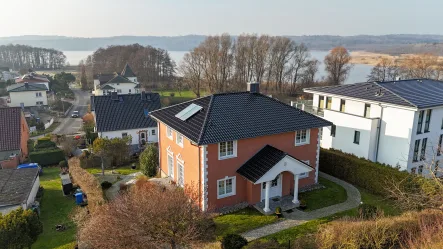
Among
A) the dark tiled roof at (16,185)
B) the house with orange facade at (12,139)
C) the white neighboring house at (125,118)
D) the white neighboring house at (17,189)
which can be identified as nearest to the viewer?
the white neighboring house at (17,189)

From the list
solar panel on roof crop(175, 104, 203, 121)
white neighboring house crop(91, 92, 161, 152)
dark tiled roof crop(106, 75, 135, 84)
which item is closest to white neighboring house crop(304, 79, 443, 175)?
solar panel on roof crop(175, 104, 203, 121)

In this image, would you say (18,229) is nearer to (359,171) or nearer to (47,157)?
(359,171)

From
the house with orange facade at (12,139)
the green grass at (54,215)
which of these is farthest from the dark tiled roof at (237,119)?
the house with orange facade at (12,139)

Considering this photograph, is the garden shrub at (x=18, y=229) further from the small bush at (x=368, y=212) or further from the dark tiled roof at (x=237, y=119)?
the small bush at (x=368, y=212)

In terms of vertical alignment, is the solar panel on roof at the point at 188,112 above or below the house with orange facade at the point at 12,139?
above

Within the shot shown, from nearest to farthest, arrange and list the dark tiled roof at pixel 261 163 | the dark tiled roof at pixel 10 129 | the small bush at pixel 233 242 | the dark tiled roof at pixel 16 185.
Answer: the small bush at pixel 233 242 < the dark tiled roof at pixel 261 163 < the dark tiled roof at pixel 16 185 < the dark tiled roof at pixel 10 129

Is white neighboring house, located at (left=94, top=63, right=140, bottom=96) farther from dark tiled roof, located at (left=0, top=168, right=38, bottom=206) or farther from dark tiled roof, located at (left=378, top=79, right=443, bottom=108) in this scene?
dark tiled roof, located at (left=378, top=79, right=443, bottom=108)
